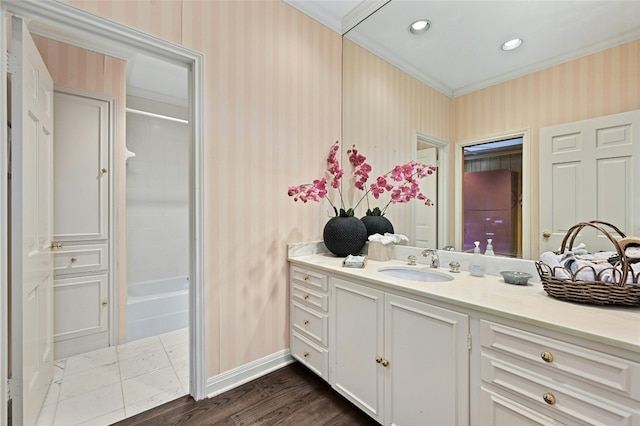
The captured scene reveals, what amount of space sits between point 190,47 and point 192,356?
1.82 meters

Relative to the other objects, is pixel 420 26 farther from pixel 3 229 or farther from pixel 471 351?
pixel 3 229

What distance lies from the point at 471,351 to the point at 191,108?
1.85m

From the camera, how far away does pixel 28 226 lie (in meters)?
1.34

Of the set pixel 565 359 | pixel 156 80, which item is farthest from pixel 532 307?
pixel 156 80

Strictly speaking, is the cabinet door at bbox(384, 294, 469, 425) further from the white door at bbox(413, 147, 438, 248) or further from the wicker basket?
the white door at bbox(413, 147, 438, 248)

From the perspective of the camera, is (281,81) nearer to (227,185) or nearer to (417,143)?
(227,185)

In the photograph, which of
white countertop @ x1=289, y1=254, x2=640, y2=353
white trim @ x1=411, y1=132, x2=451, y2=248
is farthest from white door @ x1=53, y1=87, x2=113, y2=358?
white trim @ x1=411, y1=132, x2=451, y2=248

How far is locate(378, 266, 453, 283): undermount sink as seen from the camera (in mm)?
1580

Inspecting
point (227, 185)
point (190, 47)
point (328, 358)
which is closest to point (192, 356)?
point (328, 358)

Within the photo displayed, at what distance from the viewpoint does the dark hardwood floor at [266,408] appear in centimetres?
150

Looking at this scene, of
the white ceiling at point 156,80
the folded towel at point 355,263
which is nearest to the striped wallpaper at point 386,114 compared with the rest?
the folded towel at point 355,263

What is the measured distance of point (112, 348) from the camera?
228cm

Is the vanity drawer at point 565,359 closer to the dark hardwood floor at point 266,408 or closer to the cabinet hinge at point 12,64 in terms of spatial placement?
the dark hardwood floor at point 266,408

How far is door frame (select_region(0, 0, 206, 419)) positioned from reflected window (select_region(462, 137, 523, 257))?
159 cm
